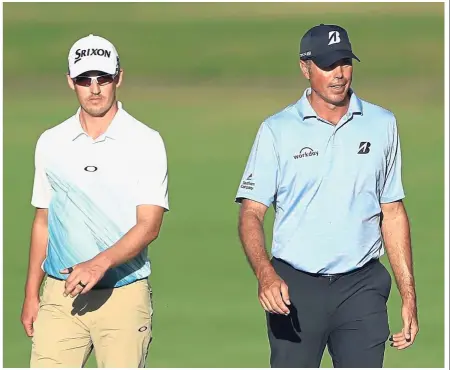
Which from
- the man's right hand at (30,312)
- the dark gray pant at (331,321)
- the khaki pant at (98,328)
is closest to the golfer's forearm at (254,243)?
the dark gray pant at (331,321)

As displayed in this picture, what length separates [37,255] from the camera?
7.64m

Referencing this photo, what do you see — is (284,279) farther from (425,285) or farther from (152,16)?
(152,16)

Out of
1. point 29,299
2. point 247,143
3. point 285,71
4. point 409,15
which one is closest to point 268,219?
point 247,143

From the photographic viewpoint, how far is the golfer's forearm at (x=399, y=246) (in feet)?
24.6

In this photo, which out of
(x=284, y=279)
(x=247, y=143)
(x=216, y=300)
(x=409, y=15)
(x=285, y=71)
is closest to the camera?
(x=284, y=279)

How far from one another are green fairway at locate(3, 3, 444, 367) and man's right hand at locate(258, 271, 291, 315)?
11.7 ft

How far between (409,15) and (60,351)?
2108 centimetres

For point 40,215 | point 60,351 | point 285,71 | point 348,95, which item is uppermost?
point 285,71

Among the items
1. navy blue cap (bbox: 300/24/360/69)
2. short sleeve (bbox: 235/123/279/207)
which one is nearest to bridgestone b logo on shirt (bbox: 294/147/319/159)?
short sleeve (bbox: 235/123/279/207)

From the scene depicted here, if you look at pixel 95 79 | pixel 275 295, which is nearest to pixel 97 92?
pixel 95 79

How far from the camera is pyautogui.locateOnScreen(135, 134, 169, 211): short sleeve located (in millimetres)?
7250

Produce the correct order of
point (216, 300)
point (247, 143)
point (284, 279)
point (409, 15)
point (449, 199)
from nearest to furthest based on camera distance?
point (284, 279) < point (216, 300) < point (449, 199) < point (247, 143) < point (409, 15)

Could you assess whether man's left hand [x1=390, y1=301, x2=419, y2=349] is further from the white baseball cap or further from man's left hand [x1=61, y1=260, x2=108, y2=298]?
the white baseball cap

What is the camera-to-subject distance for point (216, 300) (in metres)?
12.5
